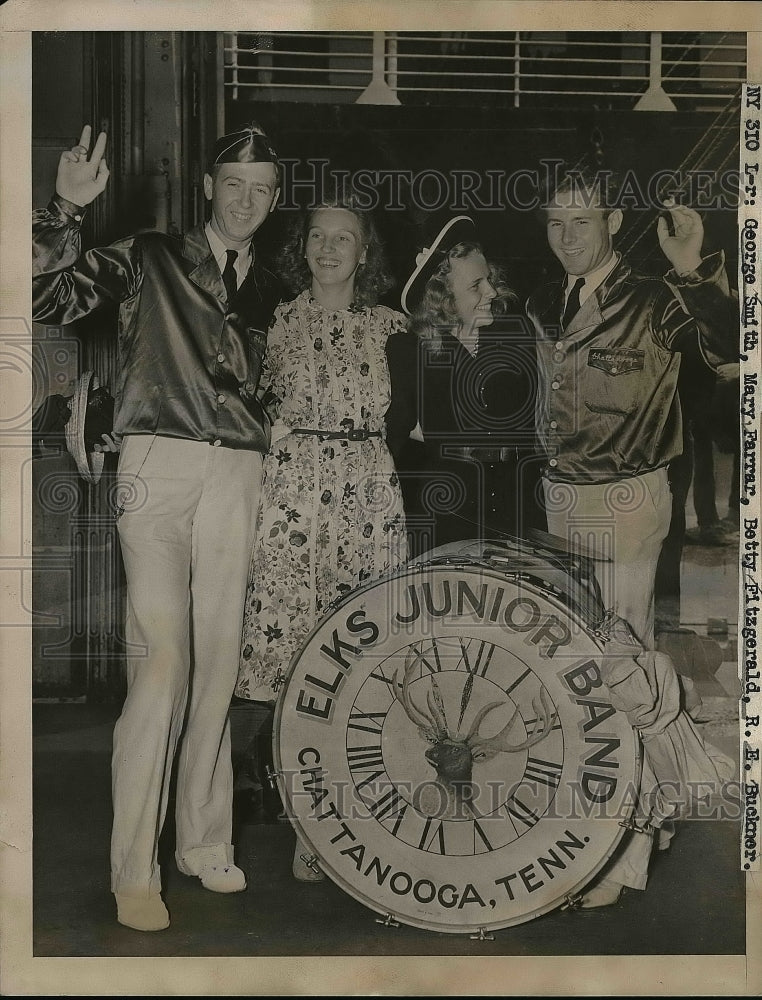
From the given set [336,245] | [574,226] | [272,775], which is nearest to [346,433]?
[336,245]

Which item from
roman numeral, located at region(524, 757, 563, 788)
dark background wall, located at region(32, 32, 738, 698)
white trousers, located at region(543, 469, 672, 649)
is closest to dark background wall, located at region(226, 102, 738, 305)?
dark background wall, located at region(32, 32, 738, 698)

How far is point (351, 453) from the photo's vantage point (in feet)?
9.92

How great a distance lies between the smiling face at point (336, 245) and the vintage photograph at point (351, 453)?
0.01 meters

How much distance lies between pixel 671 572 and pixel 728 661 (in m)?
0.32

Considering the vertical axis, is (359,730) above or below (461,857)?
above

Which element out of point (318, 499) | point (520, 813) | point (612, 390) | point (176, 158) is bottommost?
point (520, 813)

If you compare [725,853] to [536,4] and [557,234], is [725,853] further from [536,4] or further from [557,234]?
[536,4]

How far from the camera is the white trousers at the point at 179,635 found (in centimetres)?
300

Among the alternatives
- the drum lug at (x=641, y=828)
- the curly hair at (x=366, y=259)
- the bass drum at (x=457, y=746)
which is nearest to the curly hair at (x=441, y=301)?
the curly hair at (x=366, y=259)

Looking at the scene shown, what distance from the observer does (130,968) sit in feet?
9.94

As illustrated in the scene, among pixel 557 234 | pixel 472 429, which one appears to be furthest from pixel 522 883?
pixel 557 234

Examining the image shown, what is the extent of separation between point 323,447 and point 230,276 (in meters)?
0.59

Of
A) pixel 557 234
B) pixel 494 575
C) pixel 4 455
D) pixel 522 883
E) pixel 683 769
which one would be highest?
pixel 557 234

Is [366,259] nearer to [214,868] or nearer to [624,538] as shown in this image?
[624,538]
